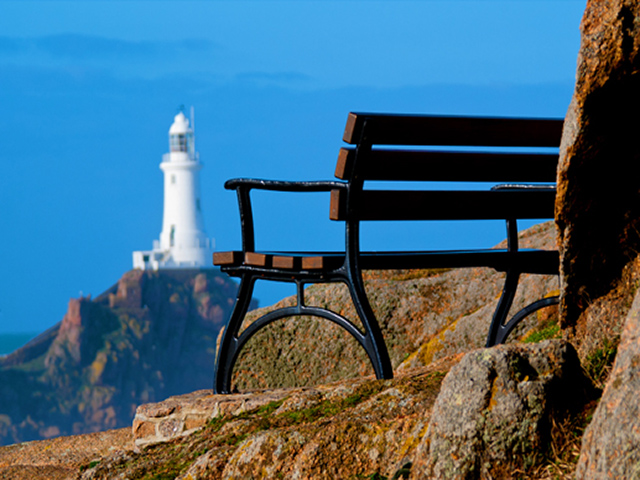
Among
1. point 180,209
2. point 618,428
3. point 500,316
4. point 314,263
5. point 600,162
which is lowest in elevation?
point 618,428

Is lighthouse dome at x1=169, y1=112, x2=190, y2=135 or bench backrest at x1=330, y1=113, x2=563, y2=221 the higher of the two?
lighthouse dome at x1=169, y1=112, x2=190, y2=135

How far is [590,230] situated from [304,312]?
1846 mm

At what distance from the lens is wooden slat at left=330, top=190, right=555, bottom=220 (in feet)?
13.6

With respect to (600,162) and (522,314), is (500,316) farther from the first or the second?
(600,162)

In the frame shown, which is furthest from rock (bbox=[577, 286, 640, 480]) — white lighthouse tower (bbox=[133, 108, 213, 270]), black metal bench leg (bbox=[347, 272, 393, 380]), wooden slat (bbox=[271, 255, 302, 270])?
white lighthouse tower (bbox=[133, 108, 213, 270])

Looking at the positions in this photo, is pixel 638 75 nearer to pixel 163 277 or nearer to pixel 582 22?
pixel 582 22

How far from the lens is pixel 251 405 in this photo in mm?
4164

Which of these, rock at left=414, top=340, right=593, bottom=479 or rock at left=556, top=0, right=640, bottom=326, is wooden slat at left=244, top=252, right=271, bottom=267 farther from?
rock at left=414, top=340, right=593, bottom=479

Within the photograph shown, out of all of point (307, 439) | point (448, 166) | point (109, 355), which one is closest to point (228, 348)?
point (448, 166)

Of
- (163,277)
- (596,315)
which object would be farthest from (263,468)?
(163,277)

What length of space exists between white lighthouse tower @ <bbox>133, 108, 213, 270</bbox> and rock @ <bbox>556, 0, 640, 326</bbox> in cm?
7117

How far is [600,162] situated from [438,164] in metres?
1.58

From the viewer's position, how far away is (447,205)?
4.47 m

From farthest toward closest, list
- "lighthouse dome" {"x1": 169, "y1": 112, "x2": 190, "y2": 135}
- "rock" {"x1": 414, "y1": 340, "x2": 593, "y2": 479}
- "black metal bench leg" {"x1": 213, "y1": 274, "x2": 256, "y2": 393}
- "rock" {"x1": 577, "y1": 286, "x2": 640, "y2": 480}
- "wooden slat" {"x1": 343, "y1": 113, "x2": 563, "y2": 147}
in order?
"lighthouse dome" {"x1": 169, "y1": 112, "x2": 190, "y2": 135}, "black metal bench leg" {"x1": 213, "y1": 274, "x2": 256, "y2": 393}, "wooden slat" {"x1": 343, "y1": 113, "x2": 563, "y2": 147}, "rock" {"x1": 414, "y1": 340, "x2": 593, "y2": 479}, "rock" {"x1": 577, "y1": 286, "x2": 640, "y2": 480}
